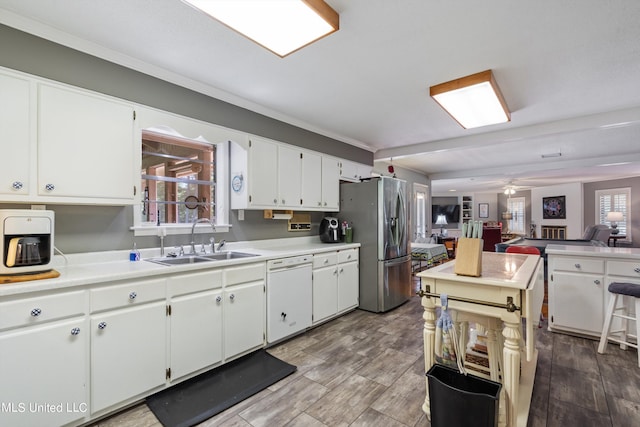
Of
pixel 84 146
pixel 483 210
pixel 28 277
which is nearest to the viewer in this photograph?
pixel 28 277

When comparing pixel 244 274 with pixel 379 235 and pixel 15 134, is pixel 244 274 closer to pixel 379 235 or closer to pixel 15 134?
pixel 15 134

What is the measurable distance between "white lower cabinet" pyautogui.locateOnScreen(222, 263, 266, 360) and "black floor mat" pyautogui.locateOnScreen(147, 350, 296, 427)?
0.13 meters

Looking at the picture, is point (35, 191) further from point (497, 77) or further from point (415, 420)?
point (497, 77)

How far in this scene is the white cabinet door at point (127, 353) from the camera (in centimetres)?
177

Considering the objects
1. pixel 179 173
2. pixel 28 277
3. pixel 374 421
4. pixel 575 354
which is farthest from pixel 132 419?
pixel 575 354

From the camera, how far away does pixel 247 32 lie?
1.84 m

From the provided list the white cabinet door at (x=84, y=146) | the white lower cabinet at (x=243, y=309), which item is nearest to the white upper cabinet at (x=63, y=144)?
the white cabinet door at (x=84, y=146)

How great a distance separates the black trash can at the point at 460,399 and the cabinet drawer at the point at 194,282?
164 centimetres

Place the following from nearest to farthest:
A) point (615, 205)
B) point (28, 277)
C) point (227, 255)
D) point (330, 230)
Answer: point (28, 277) < point (227, 255) < point (330, 230) < point (615, 205)

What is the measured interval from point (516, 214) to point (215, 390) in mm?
12845

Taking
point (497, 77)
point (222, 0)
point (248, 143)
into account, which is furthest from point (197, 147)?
point (497, 77)

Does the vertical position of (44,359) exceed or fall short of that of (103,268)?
it falls short

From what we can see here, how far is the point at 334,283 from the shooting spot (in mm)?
3561

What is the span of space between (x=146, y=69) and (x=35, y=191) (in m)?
1.24
